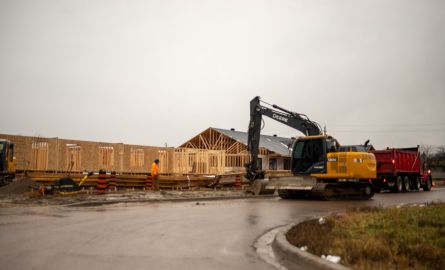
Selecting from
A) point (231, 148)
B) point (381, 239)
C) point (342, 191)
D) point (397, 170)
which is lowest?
point (381, 239)

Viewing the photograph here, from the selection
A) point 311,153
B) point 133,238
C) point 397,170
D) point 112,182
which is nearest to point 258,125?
point 311,153

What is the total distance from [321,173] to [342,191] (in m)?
1.39

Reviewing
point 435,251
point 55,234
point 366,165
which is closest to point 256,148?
point 366,165

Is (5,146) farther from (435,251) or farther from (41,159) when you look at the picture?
(435,251)

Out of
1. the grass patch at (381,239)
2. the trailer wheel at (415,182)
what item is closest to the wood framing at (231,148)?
the trailer wheel at (415,182)

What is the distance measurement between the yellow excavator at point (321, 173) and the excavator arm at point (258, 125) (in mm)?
53

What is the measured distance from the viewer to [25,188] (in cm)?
2003

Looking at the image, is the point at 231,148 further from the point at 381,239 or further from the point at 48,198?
the point at 381,239

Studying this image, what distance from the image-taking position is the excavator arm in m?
22.1

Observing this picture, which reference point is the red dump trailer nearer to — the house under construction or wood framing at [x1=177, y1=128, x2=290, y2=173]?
the house under construction

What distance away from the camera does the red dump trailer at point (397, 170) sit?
2786cm

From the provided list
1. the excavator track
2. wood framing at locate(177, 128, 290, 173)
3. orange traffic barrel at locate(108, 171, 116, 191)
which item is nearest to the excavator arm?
the excavator track

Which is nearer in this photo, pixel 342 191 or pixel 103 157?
pixel 342 191

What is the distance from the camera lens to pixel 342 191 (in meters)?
19.6
